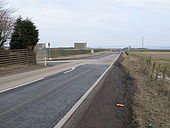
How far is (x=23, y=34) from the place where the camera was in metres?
22.8

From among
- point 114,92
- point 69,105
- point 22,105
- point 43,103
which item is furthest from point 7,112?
point 114,92

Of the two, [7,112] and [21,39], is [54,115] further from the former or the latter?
[21,39]

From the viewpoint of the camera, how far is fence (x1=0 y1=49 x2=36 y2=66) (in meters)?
19.7

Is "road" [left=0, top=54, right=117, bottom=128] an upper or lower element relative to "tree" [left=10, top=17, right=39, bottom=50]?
lower

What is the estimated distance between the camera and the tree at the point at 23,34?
22703 mm

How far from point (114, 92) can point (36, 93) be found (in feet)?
11.0

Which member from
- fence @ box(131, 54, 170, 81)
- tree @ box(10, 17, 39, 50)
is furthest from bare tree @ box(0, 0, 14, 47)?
fence @ box(131, 54, 170, 81)

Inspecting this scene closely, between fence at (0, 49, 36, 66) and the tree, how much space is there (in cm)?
88

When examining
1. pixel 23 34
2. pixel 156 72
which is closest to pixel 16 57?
pixel 23 34

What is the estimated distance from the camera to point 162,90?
1015 centimetres

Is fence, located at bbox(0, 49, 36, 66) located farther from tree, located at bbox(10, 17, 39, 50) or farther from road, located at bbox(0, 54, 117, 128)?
road, located at bbox(0, 54, 117, 128)

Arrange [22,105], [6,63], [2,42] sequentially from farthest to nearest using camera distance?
[2,42] < [6,63] < [22,105]

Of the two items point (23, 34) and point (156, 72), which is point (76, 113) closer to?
point (156, 72)

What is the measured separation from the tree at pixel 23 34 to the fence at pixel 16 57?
2.89 feet
